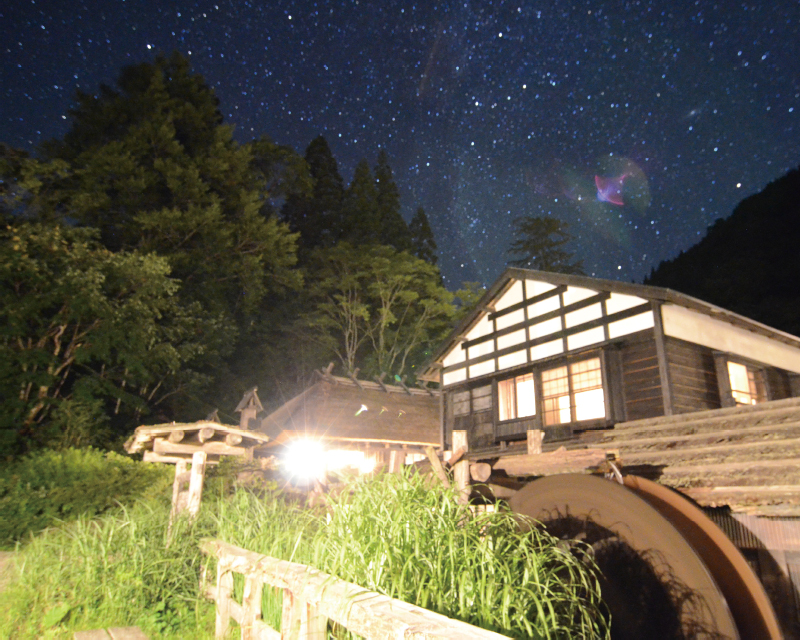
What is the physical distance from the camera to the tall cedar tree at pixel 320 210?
119 feet

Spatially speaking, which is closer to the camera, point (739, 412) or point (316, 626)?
point (316, 626)

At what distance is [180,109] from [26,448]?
1361cm

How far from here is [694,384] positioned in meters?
11.3

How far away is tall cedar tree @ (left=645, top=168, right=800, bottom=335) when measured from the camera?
93.0 ft


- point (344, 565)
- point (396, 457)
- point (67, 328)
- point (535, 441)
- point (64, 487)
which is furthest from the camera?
point (396, 457)

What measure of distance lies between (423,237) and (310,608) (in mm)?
34939

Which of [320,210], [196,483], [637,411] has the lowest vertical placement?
[196,483]

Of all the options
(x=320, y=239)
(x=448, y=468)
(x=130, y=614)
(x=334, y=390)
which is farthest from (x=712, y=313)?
(x=320, y=239)

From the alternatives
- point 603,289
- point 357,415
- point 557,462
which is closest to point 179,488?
point 557,462

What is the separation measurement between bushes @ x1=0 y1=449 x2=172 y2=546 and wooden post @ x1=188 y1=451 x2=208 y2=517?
118 inches

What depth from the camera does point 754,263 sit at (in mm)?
30062

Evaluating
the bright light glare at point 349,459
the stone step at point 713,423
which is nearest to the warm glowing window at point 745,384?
the stone step at point 713,423

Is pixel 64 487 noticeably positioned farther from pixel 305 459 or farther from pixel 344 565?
pixel 305 459

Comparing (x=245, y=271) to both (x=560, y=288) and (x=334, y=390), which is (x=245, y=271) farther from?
(x=560, y=288)
